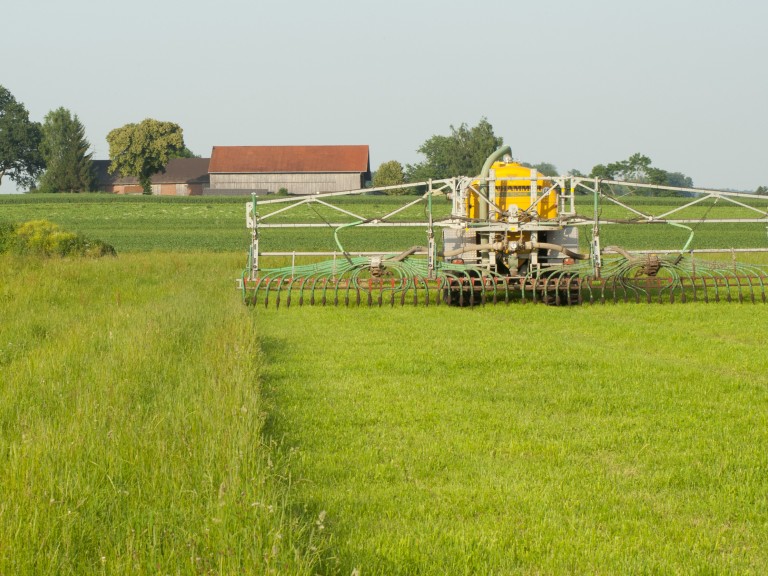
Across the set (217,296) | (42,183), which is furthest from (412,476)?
(42,183)

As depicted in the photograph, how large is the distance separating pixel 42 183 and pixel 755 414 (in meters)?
90.8

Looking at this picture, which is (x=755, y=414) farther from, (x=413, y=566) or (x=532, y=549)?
(x=413, y=566)

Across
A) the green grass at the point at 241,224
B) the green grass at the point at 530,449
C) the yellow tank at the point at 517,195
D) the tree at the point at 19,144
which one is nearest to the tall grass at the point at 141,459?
the green grass at the point at 530,449

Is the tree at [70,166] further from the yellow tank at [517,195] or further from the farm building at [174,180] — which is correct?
the yellow tank at [517,195]

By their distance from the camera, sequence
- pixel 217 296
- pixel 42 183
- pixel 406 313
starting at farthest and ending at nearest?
pixel 42 183 → pixel 217 296 → pixel 406 313

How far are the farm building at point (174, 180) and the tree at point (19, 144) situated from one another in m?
9.68

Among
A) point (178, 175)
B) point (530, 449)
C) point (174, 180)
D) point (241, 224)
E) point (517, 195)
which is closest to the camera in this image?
point (530, 449)

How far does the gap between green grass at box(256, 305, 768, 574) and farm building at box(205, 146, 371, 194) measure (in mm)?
71686

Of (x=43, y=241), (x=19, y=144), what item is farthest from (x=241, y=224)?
(x=19, y=144)

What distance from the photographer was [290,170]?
8256cm

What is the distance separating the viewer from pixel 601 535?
4.79m

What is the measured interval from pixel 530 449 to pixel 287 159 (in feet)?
259

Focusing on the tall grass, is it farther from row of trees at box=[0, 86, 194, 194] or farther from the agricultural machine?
row of trees at box=[0, 86, 194, 194]

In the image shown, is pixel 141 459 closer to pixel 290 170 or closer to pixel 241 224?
pixel 241 224
